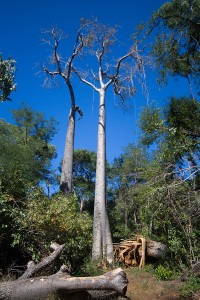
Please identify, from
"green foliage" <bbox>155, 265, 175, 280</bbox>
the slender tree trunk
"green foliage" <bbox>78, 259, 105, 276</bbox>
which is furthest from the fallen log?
the slender tree trunk

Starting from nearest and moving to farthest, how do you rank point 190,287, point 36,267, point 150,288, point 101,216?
point 36,267 < point 190,287 < point 150,288 < point 101,216

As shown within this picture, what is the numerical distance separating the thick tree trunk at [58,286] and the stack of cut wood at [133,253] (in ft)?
17.6

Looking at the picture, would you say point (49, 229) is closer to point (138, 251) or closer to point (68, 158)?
point (138, 251)

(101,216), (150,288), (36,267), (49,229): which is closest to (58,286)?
(36,267)

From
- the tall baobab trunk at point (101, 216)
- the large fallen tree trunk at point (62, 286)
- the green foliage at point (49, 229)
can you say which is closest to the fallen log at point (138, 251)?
the tall baobab trunk at point (101, 216)

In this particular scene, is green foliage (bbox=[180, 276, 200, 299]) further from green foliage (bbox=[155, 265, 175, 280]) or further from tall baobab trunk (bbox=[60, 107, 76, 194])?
tall baobab trunk (bbox=[60, 107, 76, 194])

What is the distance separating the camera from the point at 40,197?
843 cm

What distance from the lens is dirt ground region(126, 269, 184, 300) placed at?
7.07m

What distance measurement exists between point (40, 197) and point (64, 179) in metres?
4.40

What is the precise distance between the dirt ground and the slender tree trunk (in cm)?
486

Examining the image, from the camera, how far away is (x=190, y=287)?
7133 mm

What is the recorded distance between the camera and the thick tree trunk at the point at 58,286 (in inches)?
198

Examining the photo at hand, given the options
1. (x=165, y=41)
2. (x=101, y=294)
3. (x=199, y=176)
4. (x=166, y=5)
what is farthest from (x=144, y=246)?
(x=166, y=5)

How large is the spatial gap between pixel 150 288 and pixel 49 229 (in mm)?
2983
